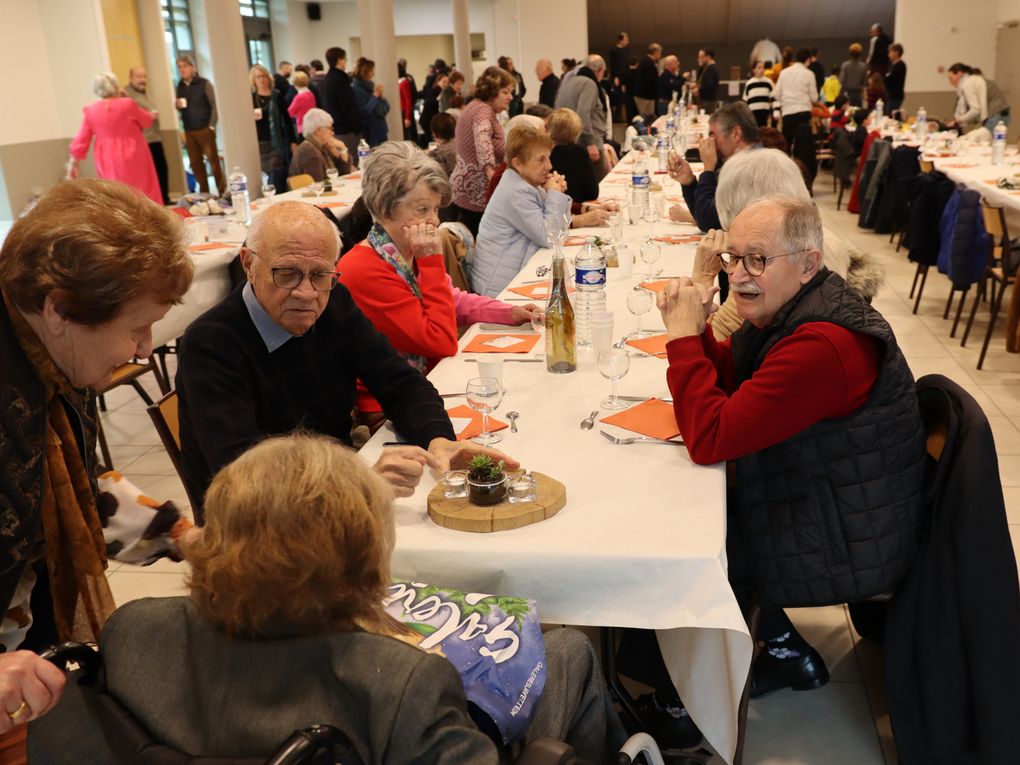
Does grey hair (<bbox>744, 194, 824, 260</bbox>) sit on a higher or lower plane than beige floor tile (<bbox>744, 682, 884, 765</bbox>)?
higher

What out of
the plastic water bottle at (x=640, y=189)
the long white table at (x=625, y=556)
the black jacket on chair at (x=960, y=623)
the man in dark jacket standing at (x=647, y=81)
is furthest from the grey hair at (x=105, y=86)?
the man in dark jacket standing at (x=647, y=81)

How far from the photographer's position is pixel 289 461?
1148 mm

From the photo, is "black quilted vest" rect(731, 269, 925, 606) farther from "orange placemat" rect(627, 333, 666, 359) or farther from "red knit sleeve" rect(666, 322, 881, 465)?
"orange placemat" rect(627, 333, 666, 359)

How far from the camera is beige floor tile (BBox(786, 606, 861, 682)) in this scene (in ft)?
8.10

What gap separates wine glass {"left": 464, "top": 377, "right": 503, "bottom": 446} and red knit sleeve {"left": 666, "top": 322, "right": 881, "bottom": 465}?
43 centimetres

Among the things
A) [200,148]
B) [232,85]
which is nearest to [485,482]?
[232,85]

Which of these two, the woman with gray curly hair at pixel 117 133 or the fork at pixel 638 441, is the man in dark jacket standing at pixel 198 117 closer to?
the woman with gray curly hair at pixel 117 133

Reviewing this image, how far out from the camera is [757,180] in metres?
2.79

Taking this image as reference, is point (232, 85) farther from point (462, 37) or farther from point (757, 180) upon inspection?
point (462, 37)

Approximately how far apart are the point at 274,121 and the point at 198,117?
3.22 feet

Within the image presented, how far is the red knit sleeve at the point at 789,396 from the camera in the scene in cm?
185

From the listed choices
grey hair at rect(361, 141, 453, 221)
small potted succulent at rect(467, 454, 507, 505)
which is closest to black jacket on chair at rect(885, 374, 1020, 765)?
small potted succulent at rect(467, 454, 507, 505)

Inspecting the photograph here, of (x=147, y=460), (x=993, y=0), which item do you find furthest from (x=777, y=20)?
(x=147, y=460)

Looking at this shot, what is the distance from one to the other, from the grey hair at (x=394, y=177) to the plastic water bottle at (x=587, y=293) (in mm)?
496
